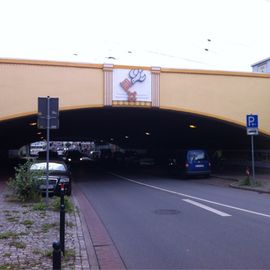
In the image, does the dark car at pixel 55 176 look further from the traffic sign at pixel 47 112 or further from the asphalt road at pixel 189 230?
the traffic sign at pixel 47 112

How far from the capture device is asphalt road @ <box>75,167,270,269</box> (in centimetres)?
779

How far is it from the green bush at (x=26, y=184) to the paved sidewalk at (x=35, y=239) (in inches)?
55.8

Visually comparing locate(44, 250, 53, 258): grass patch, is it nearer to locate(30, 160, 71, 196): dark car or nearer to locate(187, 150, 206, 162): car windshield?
locate(30, 160, 71, 196): dark car

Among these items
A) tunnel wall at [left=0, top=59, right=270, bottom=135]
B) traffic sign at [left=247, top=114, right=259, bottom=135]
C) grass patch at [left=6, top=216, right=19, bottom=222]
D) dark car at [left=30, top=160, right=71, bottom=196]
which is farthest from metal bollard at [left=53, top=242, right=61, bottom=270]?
tunnel wall at [left=0, top=59, right=270, bottom=135]

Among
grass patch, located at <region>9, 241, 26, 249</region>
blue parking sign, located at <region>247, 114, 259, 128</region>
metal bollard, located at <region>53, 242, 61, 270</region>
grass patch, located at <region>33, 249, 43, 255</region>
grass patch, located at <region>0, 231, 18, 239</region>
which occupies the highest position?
blue parking sign, located at <region>247, 114, 259, 128</region>

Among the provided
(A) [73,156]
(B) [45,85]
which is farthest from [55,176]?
(A) [73,156]

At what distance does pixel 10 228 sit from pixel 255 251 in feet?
16.6

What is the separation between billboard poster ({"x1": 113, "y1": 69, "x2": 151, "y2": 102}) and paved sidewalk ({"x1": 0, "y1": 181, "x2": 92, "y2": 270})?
14599 millimetres

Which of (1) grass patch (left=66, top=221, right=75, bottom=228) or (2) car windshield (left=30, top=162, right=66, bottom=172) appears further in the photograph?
(2) car windshield (left=30, top=162, right=66, bottom=172)

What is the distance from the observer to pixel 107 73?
27031mm

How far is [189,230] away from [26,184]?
20.7 feet

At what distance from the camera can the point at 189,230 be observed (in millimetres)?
10578

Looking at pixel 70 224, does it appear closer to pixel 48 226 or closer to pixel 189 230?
pixel 48 226

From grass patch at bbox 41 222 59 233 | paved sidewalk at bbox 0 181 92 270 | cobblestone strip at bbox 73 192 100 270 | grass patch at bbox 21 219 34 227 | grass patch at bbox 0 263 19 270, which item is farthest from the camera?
grass patch at bbox 21 219 34 227
